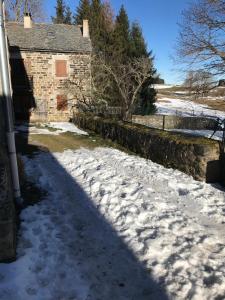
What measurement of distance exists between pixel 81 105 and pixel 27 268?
883 inches

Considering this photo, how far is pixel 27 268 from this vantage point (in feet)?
13.2

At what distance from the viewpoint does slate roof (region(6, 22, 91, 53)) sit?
2572cm

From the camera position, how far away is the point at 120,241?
483 cm

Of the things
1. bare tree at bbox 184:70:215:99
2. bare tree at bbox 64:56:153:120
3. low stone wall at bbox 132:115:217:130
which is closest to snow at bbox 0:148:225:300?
bare tree at bbox 184:70:215:99

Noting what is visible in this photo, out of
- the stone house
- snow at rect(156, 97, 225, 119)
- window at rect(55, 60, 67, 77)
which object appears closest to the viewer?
the stone house

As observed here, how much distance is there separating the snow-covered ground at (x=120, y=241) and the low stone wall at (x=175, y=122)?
674 inches

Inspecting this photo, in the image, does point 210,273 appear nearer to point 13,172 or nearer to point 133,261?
point 133,261

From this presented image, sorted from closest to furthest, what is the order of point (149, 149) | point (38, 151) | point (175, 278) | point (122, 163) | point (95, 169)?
point (175, 278), point (95, 169), point (122, 163), point (149, 149), point (38, 151)

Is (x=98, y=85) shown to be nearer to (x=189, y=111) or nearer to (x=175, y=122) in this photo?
(x=175, y=122)

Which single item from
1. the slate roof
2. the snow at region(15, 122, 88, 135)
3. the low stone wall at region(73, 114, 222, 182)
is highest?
the slate roof

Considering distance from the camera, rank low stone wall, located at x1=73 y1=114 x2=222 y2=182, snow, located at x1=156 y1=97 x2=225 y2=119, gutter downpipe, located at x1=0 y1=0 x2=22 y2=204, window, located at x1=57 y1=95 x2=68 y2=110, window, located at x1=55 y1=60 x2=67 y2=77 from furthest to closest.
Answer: snow, located at x1=156 y1=97 x2=225 y2=119, window, located at x1=57 y1=95 x2=68 y2=110, window, located at x1=55 y1=60 x2=67 y2=77, low stone wall, located at x1=73 y1=114 x2=222 y2=182, gutter downpipe, located at x1=0 y1=0 x2=22 y2=204

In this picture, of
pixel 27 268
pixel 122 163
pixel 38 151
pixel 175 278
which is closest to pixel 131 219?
pixel 175 278

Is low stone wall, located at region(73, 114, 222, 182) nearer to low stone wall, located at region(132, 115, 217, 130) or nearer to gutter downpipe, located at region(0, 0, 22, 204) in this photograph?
gutter downpipe, located at region(0, 0, 22, 204)

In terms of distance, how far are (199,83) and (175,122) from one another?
25.5 feet
